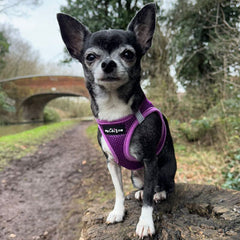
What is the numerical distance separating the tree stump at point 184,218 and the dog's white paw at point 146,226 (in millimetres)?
68

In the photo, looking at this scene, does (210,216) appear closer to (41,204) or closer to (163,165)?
(163,165)

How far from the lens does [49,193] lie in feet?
14.8

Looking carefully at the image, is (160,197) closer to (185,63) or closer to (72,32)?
(72,32)

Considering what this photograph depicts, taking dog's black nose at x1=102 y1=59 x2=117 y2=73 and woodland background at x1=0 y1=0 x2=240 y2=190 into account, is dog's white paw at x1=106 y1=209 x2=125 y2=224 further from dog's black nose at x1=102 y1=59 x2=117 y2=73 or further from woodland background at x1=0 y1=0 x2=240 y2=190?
woodland background at x1=0 y1=0 x2=240 y2=190

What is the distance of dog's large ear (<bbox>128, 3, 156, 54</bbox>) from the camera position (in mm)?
1861

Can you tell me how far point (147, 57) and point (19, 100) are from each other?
1500 centimetres

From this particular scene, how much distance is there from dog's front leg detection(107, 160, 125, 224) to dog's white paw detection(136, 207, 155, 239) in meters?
0.29

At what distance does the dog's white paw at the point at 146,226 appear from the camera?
1.67 m

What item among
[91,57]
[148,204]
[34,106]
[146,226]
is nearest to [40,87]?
[34,106]

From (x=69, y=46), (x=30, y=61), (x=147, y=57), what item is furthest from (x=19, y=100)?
(x=69, y=46)

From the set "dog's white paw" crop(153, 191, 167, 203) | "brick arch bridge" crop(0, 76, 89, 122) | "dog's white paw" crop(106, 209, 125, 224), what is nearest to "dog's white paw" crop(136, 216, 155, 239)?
"dog's white paw" crop(106, 209, 125, 224)

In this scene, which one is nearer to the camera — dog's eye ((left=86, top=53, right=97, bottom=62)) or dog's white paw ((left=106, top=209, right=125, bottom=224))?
dog's eye ((left=86, top=53, right=97, bottom=62))

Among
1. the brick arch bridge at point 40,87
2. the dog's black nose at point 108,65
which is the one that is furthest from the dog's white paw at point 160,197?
the brick arch bridge at point 40,87

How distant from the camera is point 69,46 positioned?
1.99 metres
